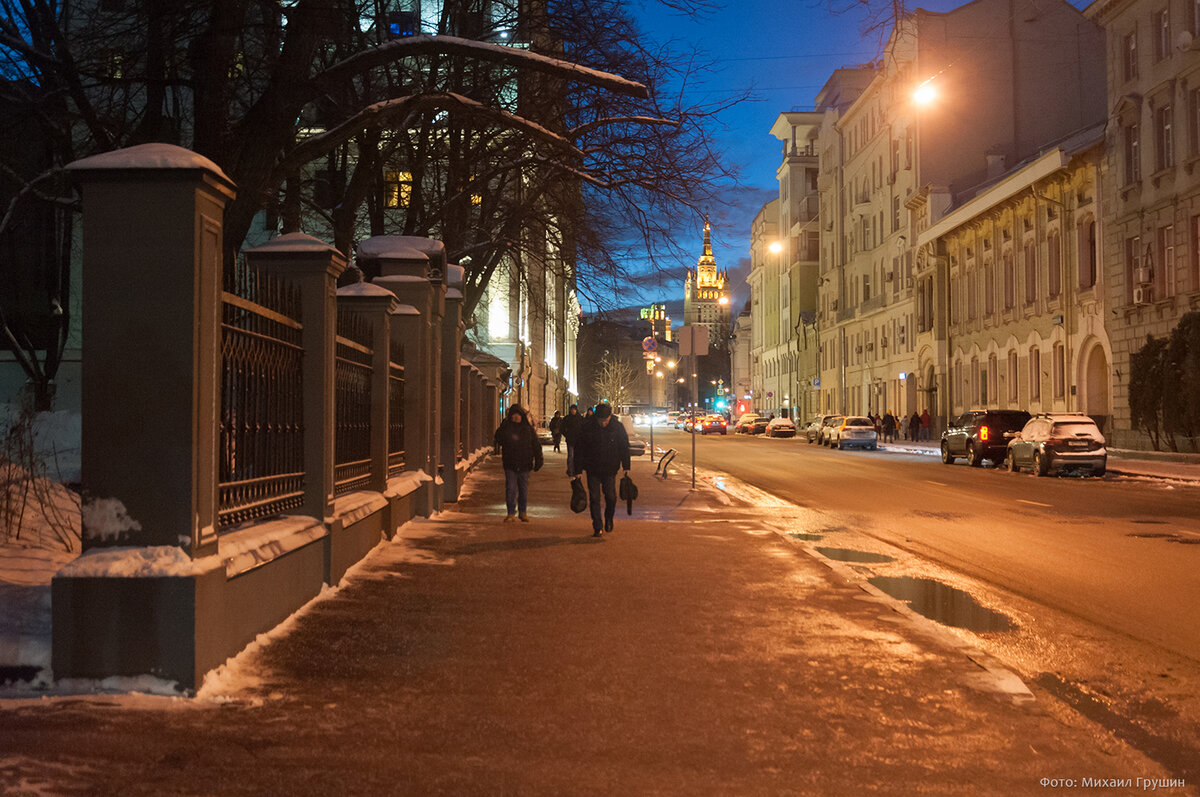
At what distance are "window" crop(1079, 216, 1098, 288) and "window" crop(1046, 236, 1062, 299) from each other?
174 cm

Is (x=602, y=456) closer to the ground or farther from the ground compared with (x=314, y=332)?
closer to the ground

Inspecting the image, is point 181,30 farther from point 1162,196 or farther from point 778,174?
point 778,174

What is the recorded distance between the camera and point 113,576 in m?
6.02

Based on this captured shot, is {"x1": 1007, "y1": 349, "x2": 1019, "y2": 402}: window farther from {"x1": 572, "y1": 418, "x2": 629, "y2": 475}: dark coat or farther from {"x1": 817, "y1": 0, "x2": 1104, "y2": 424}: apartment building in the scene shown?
{"x1": 572, "y1": 418, "x2": 629, "y2": 475}: dark coat

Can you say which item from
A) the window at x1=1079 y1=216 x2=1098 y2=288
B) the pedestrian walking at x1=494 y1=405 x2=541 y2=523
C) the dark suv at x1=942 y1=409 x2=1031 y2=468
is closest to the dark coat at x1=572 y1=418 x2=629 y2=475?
the pedestrian walking at x1=494 y1=405 x2=541 y2=523

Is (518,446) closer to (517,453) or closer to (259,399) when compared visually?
(517,453)

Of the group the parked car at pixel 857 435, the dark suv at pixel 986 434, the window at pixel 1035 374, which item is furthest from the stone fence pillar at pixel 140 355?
the parked car at pixel 857 435

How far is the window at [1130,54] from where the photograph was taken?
4069cm

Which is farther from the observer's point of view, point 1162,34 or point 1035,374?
point 1035,374

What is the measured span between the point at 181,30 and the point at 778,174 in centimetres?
10834

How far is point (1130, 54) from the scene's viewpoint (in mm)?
41469

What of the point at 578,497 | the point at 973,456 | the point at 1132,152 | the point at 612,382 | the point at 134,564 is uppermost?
the point at 1132,152

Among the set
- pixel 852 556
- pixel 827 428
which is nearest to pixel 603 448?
pixel 852 556

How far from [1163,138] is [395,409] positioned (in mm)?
33196
